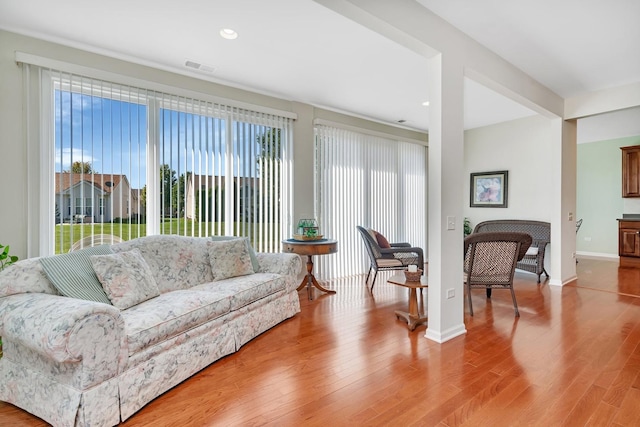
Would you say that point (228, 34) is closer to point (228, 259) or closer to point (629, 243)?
point (228, 259)

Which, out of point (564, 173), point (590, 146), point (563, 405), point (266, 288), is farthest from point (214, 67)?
point (590, 146)

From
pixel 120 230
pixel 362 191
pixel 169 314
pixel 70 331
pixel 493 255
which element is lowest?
pixel 169 314

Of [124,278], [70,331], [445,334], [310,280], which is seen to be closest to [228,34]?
[124,278]

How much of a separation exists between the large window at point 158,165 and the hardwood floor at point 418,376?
5.18 feet

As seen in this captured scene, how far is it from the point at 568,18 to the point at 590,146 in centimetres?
625

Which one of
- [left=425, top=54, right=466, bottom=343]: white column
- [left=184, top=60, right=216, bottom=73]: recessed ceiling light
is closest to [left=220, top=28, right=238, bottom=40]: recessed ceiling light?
[left=184, top=60, right=216, bottom=73]: recessed ceiling light

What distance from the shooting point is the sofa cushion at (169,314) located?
1990mm

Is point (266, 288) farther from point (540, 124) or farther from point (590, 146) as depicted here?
point (590, 146)

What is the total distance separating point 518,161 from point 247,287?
17.8 feet

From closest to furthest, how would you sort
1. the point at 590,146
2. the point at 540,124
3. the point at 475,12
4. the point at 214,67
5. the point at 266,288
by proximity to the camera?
1. the point at 475,12
2. the point at 266,288
3. the point at 214,67
4. the point at 540,124
5. the point at 590,146

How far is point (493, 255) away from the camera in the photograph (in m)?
3.54

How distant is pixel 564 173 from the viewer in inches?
191

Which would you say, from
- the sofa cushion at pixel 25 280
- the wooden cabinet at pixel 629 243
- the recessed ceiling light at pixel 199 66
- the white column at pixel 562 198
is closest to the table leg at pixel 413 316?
the sofa cushion at pixel 25 280

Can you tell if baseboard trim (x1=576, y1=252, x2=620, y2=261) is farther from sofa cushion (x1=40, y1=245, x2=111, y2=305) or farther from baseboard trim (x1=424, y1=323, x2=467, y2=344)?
sofa cushion (x1=40, y1=245, x2=111, y2=305)
